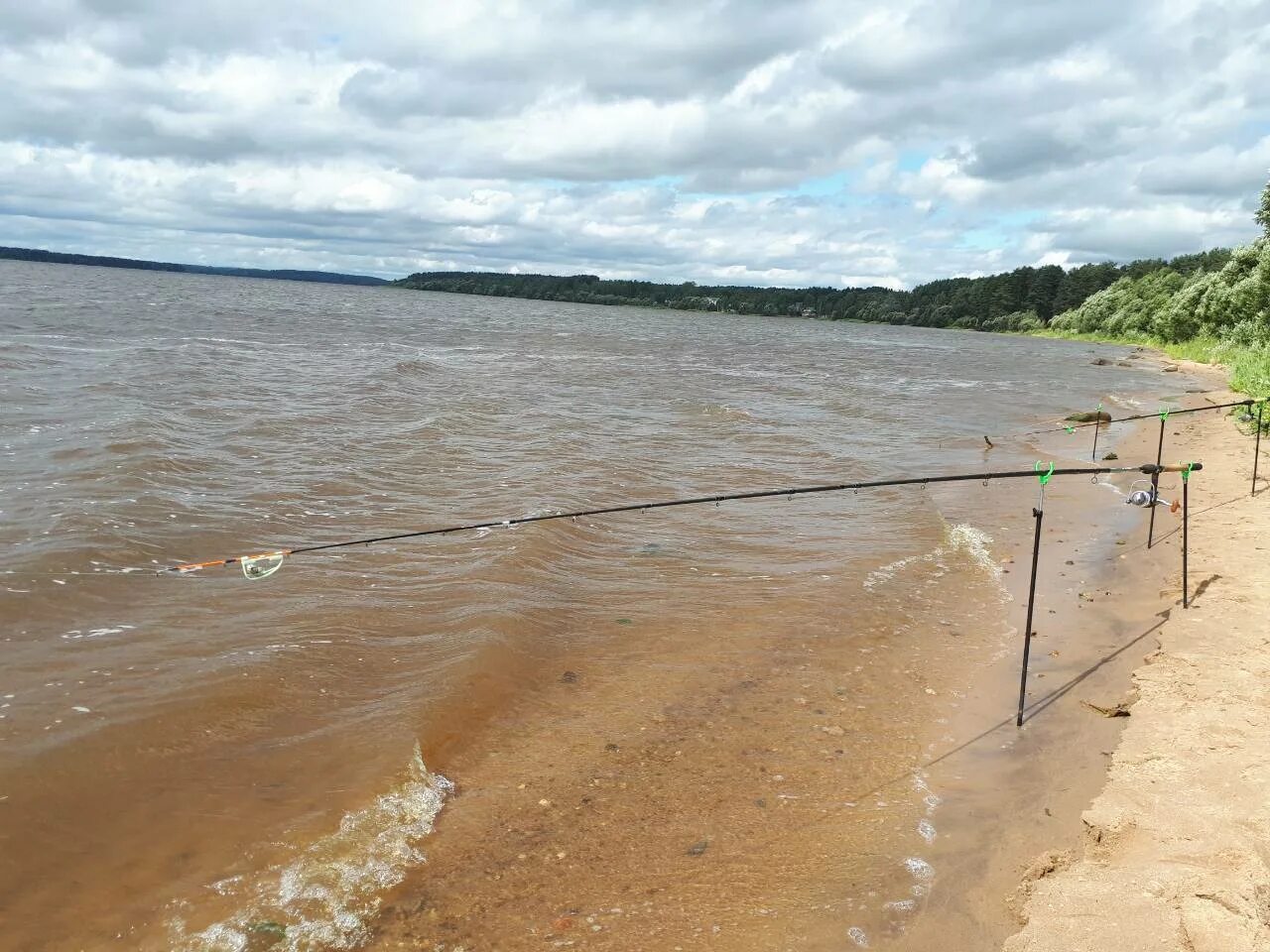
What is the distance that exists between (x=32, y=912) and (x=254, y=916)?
1.31 meters

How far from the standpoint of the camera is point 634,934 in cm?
474

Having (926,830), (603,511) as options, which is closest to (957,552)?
(603,511)

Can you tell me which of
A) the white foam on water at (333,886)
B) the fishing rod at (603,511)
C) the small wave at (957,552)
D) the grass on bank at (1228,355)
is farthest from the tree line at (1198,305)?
the white foam on water at (333,886)

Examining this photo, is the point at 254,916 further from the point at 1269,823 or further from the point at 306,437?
the point at 306,437

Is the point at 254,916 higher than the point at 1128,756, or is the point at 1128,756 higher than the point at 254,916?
the point at 1128,756

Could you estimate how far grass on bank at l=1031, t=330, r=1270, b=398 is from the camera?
1045 inches

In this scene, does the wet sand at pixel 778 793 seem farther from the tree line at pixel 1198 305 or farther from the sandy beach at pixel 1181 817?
the tree line at pixel 1198 305

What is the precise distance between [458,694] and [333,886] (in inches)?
99.9

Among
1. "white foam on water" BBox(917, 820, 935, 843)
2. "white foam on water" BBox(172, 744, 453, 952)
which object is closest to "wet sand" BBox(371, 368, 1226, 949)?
"white foam on water" BBox(917, 820, 935, 843)

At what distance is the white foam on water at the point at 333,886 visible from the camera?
4.63 meters

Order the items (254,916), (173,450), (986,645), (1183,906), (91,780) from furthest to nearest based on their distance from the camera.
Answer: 1. (173,450)
2. (986,645)
3. (91,780)
4. (254,916)
5. (1183,906)

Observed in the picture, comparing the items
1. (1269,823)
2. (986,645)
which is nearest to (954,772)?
(1269,823)

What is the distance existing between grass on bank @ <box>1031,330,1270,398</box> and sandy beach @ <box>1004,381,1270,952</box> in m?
18.4

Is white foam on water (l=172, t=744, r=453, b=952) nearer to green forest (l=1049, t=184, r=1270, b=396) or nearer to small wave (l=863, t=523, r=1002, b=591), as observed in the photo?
small wave (l=863, t=523, r=1002, b=591)
